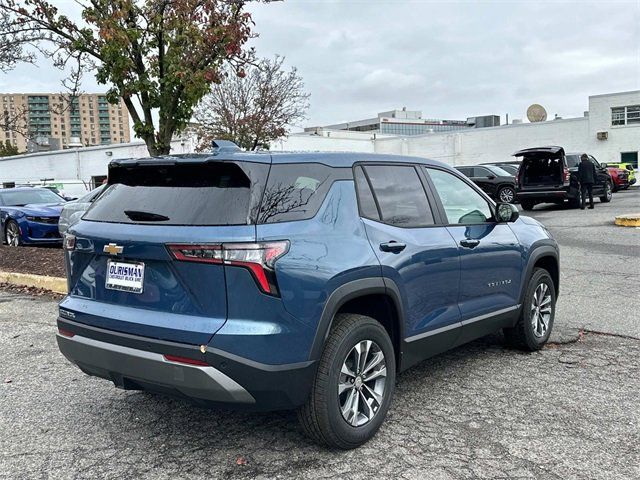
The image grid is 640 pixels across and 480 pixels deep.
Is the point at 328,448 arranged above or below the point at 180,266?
below

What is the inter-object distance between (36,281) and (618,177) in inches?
1110

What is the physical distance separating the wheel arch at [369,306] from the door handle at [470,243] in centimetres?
95

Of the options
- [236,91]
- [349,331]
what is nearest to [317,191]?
[349,331]

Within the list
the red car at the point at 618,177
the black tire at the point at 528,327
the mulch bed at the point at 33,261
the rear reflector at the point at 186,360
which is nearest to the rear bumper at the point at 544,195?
the red car at the point at 618,177

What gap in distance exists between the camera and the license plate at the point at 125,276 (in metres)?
3.38

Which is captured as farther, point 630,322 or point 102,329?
point 630,322

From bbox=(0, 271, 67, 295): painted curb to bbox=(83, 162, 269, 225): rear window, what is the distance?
17.5 feet

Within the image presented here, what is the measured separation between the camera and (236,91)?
87.2 ft

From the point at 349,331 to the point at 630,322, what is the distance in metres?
4.30

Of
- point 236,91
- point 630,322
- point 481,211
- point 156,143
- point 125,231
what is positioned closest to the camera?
point 125,231

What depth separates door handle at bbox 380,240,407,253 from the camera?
378 cm

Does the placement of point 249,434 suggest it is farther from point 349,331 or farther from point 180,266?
point 180,266

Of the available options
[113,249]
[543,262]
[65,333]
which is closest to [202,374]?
[113,249]

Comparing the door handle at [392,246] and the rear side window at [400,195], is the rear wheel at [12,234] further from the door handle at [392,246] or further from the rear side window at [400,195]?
the door handle at [392,246]
